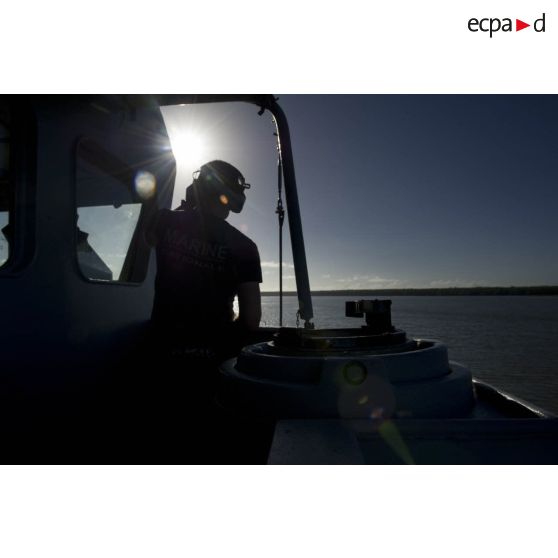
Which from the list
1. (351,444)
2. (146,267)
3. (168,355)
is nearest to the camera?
(351,444)

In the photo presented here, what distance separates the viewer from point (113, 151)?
10.6 feet

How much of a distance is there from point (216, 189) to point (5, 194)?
133 centimetres

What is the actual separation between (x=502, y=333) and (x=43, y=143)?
4615 centimetres

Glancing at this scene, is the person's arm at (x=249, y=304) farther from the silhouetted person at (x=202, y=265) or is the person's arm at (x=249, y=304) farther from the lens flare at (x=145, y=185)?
the lens flare at (x=145, y=185)

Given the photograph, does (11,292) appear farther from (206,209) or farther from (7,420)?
(206,209)

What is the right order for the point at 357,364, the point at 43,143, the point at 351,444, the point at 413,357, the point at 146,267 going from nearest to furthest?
1. the point at 351,444
2. the point at 357,364
3. the point at 413,357
4. the point at 43,143
5. the point at 146,267

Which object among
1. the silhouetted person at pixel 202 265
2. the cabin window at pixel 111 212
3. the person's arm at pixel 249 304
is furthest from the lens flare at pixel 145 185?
the person's arm at pixel 249 304

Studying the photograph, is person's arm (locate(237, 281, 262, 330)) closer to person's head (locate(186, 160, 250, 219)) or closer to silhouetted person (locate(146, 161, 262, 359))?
silhouetted person (locate(146, 161, 262, 359))

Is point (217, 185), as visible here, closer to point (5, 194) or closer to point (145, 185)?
point (5, 194)

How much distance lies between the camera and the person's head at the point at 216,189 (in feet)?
9.11

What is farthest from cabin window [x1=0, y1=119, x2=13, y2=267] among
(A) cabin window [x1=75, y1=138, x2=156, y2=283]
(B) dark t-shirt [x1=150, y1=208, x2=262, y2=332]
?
(B) dark t-shirt [x1=150, y1=208, x2=262, y2=332]

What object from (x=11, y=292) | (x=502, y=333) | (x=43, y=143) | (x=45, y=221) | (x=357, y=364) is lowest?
(x=502, y=333)

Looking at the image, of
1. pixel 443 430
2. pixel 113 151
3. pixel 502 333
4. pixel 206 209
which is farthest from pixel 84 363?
pixel 502 333

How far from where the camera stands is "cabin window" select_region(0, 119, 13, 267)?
7.24 ft
